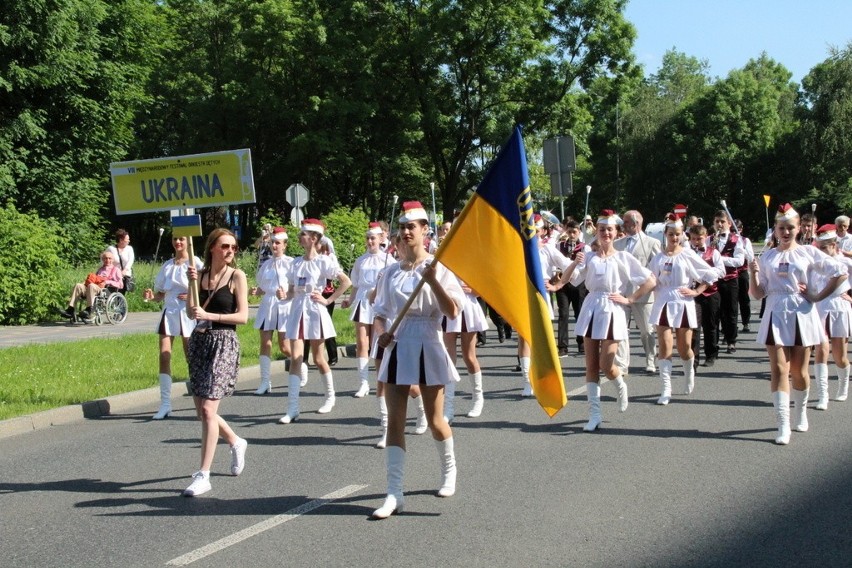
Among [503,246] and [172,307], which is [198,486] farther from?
[172,307]

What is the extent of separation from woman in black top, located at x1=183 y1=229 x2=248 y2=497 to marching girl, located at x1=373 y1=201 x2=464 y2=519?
1.22 metres

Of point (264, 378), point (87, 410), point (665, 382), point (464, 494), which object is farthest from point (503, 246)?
point (264, 378)

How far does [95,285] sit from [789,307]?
608 inches

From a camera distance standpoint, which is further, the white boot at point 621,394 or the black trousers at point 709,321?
the black trousers at point 709,321

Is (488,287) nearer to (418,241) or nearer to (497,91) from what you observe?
(418,241)

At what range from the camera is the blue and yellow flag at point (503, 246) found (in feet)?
20.9

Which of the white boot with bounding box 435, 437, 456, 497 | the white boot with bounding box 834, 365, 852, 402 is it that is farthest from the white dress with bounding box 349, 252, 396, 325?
the white boot with bounding box 435, 437, 456, 497

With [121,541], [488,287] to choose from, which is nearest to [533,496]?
[488,287]

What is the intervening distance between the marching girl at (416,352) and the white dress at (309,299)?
394 cm

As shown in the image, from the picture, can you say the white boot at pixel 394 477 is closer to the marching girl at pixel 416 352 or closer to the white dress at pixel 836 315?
the marching girl at pixel 416 352

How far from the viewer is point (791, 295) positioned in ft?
29.5

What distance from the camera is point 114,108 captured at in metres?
33.5

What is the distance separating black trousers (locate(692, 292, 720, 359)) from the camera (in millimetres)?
13961

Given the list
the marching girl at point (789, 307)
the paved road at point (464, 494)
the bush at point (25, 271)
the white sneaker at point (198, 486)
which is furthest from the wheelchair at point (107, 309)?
the marching girl at point (789, 307)
